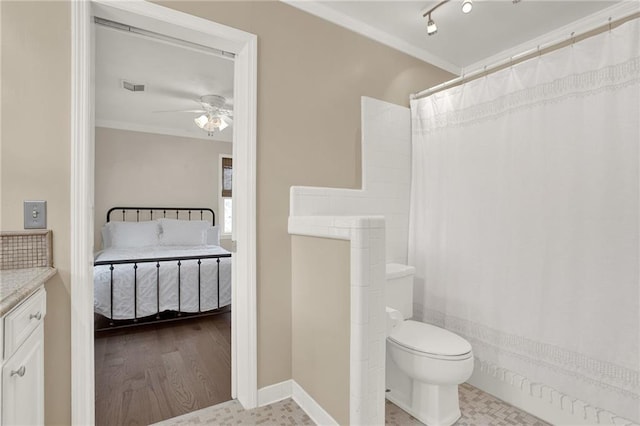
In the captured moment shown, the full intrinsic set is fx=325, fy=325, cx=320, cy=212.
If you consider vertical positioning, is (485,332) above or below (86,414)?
above

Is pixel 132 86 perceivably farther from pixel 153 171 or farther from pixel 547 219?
pixel 547 219

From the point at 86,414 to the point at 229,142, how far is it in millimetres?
4873

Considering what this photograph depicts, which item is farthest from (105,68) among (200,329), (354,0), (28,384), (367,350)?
(367,350)

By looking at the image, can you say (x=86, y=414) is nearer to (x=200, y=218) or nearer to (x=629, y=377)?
Answer: (x=629, y=377)

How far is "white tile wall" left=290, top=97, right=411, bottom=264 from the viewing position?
7.71 ft

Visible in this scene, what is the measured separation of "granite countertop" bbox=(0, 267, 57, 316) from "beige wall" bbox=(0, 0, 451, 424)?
5.8 inches

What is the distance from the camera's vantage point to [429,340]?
183cm

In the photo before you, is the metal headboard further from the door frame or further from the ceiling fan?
the door frame

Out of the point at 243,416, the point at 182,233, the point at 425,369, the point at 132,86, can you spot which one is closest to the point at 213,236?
the point at 182,233

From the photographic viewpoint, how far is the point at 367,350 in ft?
4.91

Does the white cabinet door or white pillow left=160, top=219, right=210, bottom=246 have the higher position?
white pillow left=160, top=219, right=210, bottom=246

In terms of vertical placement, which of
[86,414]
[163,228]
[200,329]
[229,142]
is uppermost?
[229,142]

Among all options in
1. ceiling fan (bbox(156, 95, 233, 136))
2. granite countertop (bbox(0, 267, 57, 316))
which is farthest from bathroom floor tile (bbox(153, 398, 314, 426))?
ceiling fan (bbox(156, 95, 233, 136))

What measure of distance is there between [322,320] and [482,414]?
1.12m
